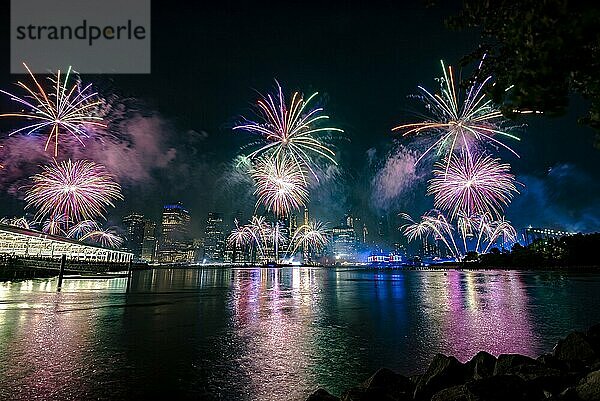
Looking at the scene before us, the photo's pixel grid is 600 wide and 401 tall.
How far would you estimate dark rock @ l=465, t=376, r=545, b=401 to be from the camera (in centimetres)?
627

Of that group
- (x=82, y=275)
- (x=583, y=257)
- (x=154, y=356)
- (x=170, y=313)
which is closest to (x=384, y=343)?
(x=154, y=356)

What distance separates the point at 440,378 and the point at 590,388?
2.76 m

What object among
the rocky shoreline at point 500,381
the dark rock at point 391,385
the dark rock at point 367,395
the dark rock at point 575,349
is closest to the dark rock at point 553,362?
the rocky shoreline at point 500,381

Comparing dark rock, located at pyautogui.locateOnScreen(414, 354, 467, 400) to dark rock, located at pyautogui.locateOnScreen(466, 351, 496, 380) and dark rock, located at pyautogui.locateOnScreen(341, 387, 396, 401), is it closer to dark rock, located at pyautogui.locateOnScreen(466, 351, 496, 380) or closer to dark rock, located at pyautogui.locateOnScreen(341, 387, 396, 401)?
dark rock, located at pyautogui.locateOnScreen(466, 351, 496, 380)

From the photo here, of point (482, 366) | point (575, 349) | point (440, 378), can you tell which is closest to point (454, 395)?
point (440, 378)

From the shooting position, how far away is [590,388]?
6090mm

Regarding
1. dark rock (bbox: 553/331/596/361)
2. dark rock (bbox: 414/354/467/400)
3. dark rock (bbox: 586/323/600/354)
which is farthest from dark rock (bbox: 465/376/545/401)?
dark rock (bbox: 586/323/600/354)

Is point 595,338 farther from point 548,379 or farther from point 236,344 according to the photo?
point 236,344

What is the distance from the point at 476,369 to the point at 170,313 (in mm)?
19154

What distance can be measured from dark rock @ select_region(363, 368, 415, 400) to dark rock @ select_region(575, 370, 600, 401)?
9.31 ft

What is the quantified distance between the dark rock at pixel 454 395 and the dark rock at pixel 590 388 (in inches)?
63.3

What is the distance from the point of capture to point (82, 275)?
75.1 m

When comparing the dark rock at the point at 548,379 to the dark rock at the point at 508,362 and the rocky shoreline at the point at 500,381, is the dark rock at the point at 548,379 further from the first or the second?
the dark rock at the point at 508,362

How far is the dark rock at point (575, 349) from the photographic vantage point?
9703mm
